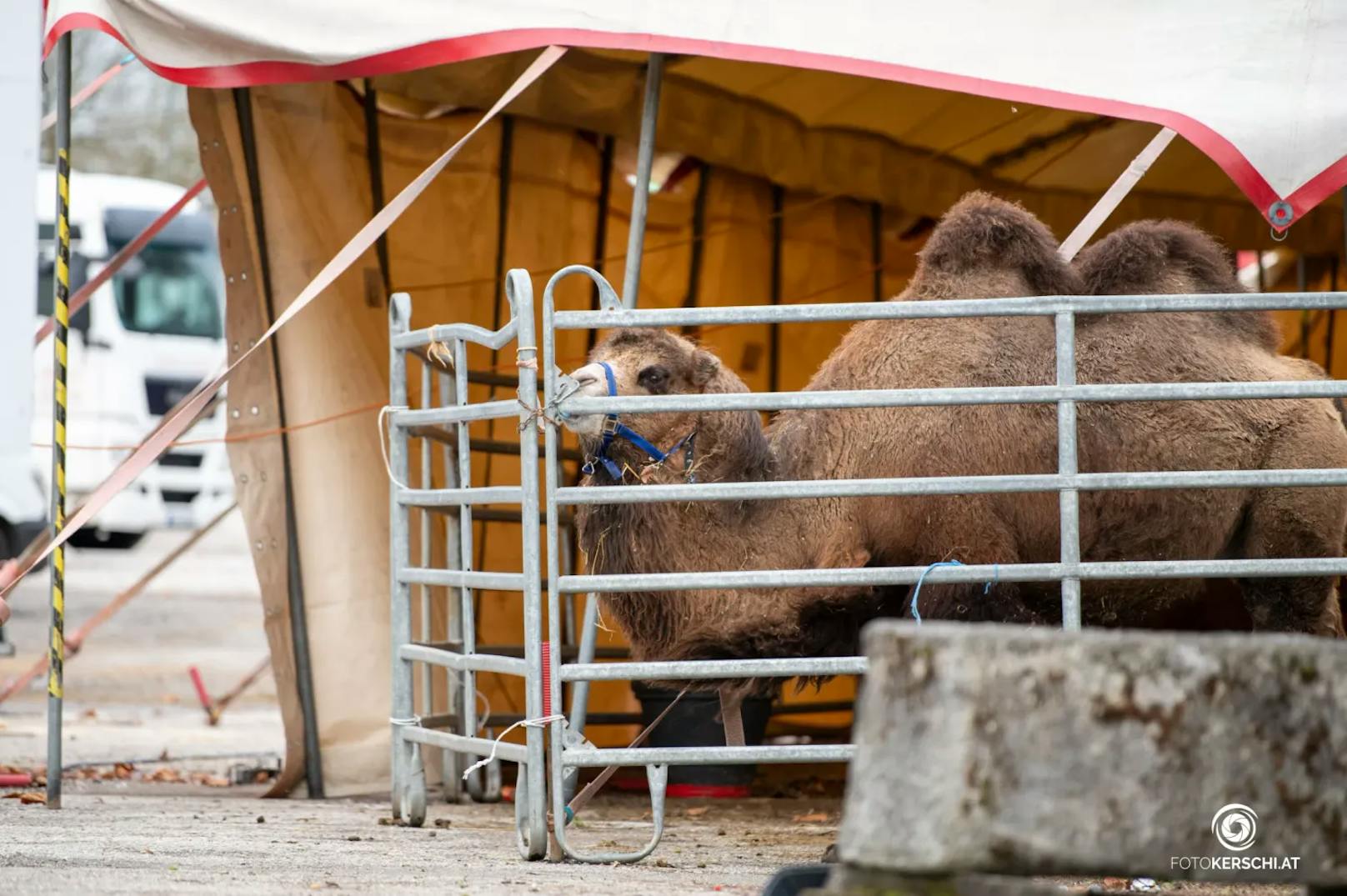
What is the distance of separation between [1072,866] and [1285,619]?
319cm

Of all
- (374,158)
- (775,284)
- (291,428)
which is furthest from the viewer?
(775,284)

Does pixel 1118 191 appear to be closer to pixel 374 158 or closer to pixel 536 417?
pixel 536 417

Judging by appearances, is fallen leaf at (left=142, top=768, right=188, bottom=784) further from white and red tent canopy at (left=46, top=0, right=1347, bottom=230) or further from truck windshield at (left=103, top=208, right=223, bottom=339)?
truck windshield at (left=103, top=208, right=223, bottom=339)

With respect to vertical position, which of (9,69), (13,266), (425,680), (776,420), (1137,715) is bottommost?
(425,680)

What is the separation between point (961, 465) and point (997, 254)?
0.80m

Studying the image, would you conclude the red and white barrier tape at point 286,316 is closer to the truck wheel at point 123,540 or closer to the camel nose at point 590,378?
the camel nose at point 590,378

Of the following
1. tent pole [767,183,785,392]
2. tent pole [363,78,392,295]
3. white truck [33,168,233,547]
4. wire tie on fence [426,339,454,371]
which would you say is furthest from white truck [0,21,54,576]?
white truck [33,168,233,547]

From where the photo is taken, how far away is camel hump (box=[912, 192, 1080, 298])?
18.6 feet

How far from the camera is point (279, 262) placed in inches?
283

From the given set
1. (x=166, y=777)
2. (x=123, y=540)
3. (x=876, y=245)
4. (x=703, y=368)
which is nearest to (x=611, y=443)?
(x=703, y=368)

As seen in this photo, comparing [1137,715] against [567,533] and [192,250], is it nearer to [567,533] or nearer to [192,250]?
[567,533]

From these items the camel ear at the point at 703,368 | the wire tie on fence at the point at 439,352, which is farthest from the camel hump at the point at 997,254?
the wire tie on fence at the point at 439,352

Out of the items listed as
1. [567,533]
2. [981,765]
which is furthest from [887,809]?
[567,533]

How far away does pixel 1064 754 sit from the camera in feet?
9.35
